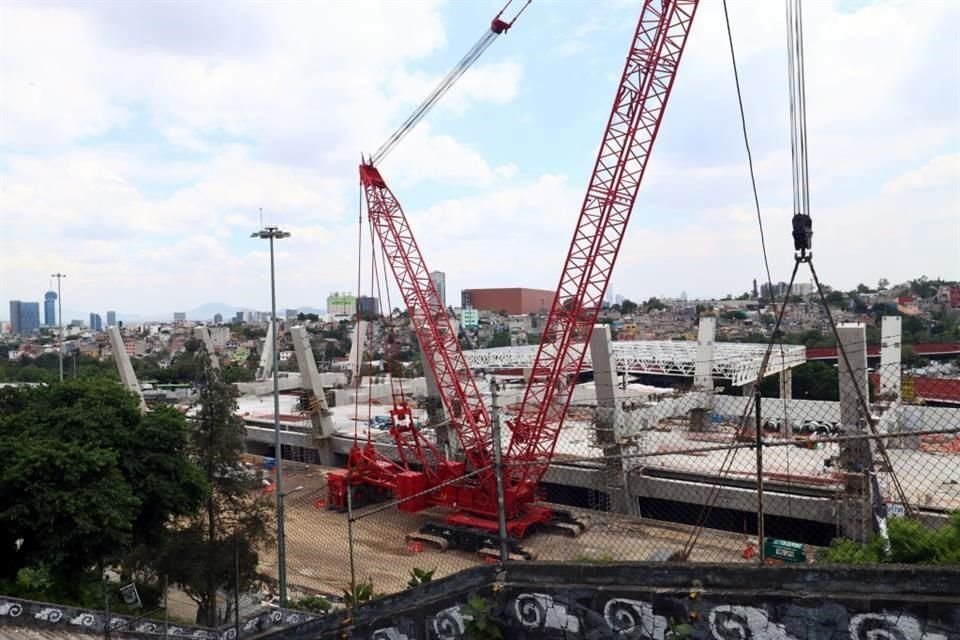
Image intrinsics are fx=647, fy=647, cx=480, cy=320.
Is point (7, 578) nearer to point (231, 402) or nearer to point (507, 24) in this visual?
point (231, 402)

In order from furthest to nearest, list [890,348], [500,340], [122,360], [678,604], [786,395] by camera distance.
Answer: [500,340]
[122,360]
[786,395]
[890,348]
[678,604]

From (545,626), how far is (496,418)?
1.63 m

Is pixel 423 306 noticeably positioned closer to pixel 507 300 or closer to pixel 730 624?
pixel 730 624

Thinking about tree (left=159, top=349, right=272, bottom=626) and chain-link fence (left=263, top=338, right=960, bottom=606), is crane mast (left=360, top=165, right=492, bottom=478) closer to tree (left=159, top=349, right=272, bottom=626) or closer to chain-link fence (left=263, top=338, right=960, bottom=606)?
chain-link fence (left=263, top=338, right=960, bottom=606)

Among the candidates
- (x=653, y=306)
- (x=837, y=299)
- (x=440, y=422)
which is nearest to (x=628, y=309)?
(x=653, y=306)

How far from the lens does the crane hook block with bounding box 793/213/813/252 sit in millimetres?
8023

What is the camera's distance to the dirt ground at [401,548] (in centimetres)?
1599

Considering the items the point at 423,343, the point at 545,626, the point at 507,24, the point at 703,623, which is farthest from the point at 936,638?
the point at 423,343

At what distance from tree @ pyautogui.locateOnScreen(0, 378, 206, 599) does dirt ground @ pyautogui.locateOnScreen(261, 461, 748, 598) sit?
434cm

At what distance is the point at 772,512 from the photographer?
18.2 m

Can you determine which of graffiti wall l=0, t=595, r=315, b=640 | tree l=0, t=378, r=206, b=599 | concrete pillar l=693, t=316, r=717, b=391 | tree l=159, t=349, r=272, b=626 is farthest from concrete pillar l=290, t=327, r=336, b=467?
graffiti wall l=0, t=595, r=315, b=640

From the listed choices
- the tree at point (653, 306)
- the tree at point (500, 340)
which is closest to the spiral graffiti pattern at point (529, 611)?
the tree at point (500, 340)

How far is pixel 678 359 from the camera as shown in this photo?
1323 inches

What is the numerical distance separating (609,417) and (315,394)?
48.0 ft
